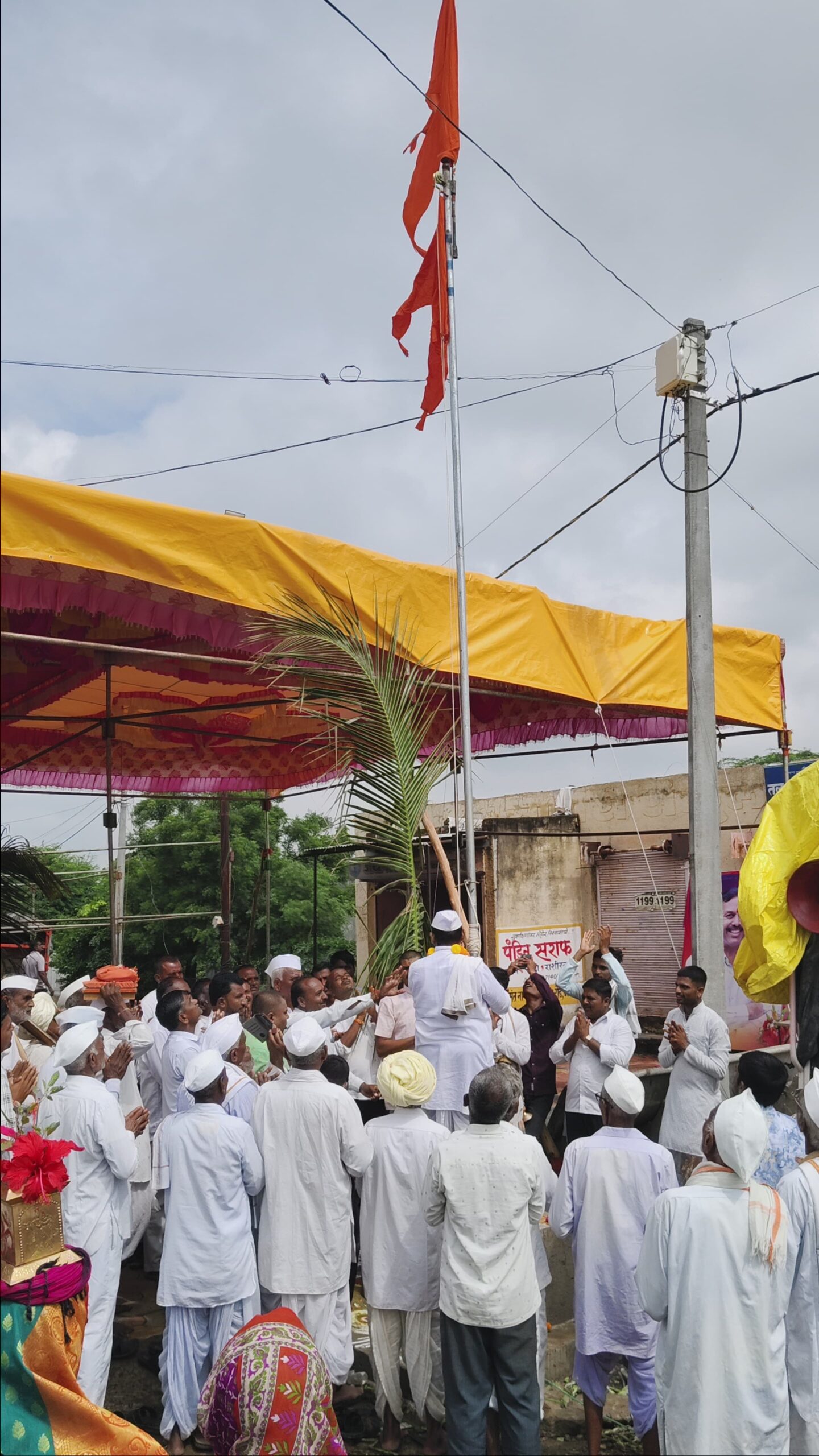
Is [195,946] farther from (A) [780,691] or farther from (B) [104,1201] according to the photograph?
(B) [104,1201]

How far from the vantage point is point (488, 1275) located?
402 cm

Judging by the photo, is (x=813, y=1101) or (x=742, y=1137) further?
(x=813, y=1101)

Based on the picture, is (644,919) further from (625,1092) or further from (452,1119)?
A: (625,1092)

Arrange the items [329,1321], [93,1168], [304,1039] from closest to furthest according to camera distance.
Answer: [93,1168]
[304,1039]
[329,1321]

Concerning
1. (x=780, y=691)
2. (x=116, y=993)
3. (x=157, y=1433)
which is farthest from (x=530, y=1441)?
(x=780, y=691)

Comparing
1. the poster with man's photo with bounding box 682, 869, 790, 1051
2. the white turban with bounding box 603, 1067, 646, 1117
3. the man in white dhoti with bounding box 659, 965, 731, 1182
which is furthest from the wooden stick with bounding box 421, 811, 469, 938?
the poster with man's photo with bounding box 682, 869, 790, 1051

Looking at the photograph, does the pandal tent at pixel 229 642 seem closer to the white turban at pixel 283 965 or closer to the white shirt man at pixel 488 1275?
the white turban at pixel 283 965

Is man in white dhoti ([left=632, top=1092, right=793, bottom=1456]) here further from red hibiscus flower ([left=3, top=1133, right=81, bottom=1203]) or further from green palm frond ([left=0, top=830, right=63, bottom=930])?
green palm frond ([left=0, top=830, right=63, bottom=930])

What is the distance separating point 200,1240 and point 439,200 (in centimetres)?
540

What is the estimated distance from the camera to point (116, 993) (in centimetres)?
566

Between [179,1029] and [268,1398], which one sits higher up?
[179,1029]

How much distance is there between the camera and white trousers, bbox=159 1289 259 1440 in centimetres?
462

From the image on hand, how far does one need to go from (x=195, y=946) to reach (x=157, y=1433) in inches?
580

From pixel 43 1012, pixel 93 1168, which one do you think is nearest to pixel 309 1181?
pixel 93 1168
